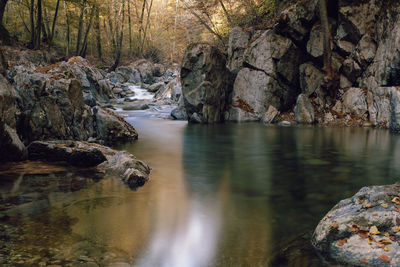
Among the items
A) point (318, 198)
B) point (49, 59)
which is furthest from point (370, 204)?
point (49, 59)

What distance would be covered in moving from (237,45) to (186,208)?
17.1 m

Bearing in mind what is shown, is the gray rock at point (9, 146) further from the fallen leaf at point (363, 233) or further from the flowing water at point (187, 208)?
the fallen leaf at point (363, 233)

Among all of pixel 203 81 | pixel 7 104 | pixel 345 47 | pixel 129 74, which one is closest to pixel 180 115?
pixel 203 81

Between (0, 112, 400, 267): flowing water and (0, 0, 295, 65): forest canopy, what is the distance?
15.2 meters

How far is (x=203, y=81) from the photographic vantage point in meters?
16.3

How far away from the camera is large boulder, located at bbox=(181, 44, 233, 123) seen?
1626cm

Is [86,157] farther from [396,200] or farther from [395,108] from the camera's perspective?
[395,108]

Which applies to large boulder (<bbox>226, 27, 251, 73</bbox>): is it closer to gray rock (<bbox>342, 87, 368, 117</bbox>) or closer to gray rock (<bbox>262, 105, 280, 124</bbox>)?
gray rock (<bbox>262, 105, 280, 124</bbox>)

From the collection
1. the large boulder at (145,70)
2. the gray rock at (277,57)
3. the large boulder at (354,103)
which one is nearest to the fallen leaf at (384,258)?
the large boulder at (354,103)

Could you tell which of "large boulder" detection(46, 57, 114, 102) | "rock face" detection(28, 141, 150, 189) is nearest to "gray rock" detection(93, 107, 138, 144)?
"rock face" detection(28, 141, 150, 189)

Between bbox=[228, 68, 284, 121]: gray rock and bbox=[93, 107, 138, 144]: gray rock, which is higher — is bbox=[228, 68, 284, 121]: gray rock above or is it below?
above

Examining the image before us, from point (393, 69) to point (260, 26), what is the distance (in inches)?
371

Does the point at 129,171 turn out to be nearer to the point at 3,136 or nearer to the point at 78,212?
the point at 78,212

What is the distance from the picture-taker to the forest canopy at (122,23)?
22.2 m
